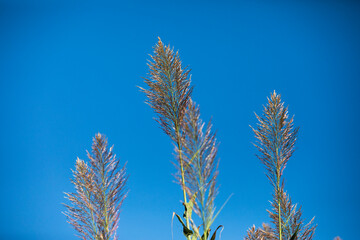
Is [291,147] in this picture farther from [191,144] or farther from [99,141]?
[99,141]

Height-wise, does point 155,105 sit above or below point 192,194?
above

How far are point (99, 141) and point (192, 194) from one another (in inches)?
63.8

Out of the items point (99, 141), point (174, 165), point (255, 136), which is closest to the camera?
point (174, 165)

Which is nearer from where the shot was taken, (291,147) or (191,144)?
(191,144)

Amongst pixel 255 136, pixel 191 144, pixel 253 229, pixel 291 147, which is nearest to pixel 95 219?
pixel 191 144

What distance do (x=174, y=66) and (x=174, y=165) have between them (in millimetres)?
807

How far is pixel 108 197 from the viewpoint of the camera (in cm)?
286

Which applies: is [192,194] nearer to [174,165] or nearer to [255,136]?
[174,165]

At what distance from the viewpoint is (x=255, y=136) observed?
3109mm

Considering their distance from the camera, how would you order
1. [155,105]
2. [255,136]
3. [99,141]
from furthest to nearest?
[99,141] → [255,136] → [155,105]

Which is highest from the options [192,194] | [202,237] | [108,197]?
[108,197]

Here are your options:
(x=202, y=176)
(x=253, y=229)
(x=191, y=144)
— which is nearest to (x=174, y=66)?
(x=191, y=144)

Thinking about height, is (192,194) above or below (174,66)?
below

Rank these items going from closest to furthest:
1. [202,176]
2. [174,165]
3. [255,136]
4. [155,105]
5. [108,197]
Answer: [202,176], [174,165], [155,105], [108,197], [255,136]
